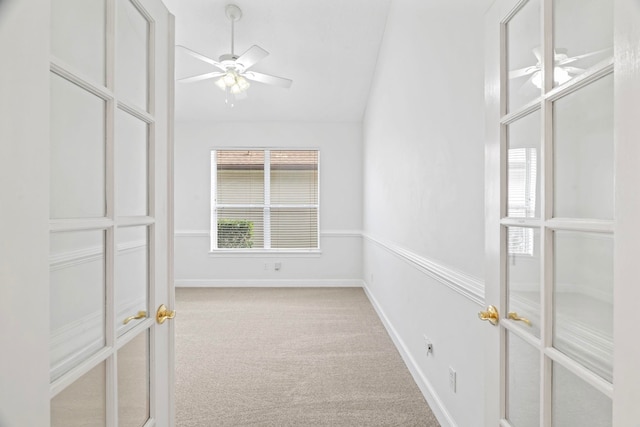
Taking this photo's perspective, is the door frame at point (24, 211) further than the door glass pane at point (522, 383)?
No

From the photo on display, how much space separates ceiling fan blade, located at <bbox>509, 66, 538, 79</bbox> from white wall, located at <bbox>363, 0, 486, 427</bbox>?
458 millimetres

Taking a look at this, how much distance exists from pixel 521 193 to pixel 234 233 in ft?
16.5

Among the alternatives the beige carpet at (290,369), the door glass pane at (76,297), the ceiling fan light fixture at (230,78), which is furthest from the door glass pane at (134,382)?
the ceiling fan light fixture at (230,78)

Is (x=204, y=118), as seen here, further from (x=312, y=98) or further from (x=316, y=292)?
(x=316, y=292)

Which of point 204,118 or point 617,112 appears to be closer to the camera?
point 617,112

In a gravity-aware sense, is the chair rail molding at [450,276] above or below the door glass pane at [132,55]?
below

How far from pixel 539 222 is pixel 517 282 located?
9.5 inches

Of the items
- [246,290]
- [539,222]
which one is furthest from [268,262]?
[539,222]

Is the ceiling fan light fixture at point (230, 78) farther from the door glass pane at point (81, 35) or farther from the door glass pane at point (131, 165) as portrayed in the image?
the door glass pane at point (81, 35)

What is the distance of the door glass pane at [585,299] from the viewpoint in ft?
2.52

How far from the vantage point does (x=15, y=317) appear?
564 millimetres

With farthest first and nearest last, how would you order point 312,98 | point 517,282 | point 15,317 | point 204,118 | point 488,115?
point 204,118 → point 312,98 → point 488,115 → point 517,282 → point 15,317

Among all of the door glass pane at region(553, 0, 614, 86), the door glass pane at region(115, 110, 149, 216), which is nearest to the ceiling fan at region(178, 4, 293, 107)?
the door glass pane at region(115, 110, 149, 216)

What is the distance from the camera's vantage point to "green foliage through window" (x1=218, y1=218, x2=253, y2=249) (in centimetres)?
573
